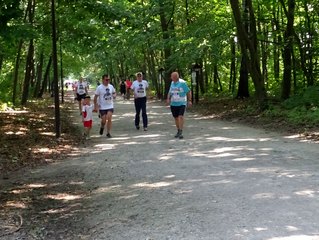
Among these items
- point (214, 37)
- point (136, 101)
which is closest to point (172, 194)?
point (136, 101)

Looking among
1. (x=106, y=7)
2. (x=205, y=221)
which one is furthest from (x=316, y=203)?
(x=106, y=7)

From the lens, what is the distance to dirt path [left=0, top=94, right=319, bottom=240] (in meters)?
4.91

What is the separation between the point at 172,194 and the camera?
6363 mm

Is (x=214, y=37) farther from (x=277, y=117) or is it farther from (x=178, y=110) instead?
(x=178, y=110)

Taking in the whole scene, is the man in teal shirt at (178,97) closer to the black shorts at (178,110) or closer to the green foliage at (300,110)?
the black shorts at (178,110)

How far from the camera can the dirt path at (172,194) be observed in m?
4.91

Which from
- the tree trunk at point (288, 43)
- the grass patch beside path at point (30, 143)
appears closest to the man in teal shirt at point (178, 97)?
the grass patch beside path at point (30, 143)

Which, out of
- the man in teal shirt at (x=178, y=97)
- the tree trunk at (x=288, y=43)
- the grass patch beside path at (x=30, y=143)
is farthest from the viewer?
the tree trunk at (x=288, y=43)

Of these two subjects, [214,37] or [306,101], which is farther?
[214,37]

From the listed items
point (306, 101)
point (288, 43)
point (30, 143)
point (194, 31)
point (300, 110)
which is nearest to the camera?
point (30, 143)

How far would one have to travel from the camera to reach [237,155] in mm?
9383

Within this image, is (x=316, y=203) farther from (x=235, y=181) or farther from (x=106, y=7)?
(x=106, y=7)

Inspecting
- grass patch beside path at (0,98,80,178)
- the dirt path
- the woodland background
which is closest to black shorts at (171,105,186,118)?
the dirt path

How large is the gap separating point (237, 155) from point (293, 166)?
163 centimetres
